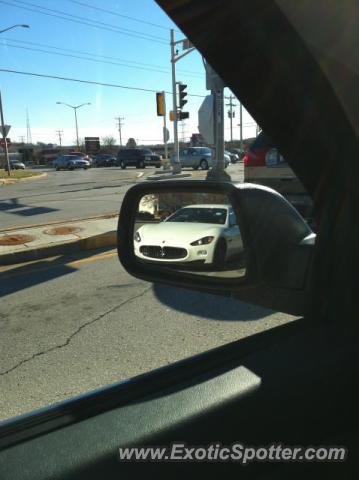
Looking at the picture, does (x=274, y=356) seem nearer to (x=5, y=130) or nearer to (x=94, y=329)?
(x=94, y=329)

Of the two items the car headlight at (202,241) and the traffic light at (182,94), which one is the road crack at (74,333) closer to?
the car headlight at (202,241)

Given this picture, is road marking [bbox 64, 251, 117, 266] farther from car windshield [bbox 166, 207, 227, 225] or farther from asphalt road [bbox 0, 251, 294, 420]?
car windshield [bbox 166, 207, 227, 225]

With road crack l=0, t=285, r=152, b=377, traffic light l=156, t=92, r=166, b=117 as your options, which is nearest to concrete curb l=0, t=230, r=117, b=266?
road crack l=0, t=285, r=152, b=377

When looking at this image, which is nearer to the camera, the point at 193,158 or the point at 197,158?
the point at 197,158

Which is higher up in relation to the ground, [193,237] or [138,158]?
[138,158]

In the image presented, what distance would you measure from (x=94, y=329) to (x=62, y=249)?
11.4 ft

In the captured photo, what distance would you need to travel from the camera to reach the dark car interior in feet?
3.34

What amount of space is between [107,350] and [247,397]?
240cm

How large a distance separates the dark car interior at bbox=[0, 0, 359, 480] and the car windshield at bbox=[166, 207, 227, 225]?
356mm

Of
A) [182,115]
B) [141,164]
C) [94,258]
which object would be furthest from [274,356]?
[141,164]

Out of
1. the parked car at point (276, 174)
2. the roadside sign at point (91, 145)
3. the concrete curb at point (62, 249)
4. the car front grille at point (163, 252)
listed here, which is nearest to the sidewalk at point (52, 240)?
the concrete curb at point (62, 249)

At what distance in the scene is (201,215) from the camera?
193cm

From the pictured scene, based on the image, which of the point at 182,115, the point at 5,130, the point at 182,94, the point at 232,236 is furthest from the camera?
the point at 5,130

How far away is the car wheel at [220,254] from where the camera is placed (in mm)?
1503
